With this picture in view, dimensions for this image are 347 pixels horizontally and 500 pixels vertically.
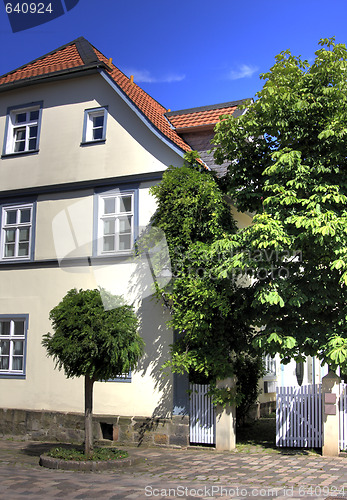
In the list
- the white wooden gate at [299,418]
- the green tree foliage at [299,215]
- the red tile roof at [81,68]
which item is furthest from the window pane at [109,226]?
the white wooden gate at [299,418]

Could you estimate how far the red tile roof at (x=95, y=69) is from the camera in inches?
549

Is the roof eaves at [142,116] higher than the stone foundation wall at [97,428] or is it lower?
higher

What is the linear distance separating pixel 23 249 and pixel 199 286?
17.5ft

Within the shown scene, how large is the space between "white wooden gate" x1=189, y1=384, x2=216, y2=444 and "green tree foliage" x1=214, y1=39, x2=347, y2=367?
71.1 inches

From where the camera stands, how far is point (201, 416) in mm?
11930

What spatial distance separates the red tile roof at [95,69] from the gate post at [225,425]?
5219 millimetres

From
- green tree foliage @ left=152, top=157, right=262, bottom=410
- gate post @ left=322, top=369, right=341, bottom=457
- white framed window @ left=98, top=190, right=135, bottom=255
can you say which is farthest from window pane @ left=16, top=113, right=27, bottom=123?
gate post @ left=322, top=369, right=341, bottom=457

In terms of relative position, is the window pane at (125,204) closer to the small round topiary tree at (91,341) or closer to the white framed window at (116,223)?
the white framed window at (116,223)

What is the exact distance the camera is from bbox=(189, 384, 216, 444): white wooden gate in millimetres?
11820

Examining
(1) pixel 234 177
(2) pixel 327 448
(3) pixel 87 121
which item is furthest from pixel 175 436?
(3) pixel 87 121

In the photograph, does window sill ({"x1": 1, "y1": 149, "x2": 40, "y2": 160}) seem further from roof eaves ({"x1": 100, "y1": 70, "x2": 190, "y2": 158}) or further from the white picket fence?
the white picket fence

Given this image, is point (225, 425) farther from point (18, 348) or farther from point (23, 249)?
point (23, 249)

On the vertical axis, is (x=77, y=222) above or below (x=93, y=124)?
below

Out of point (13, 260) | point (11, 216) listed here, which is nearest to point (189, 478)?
point (13, 260)
